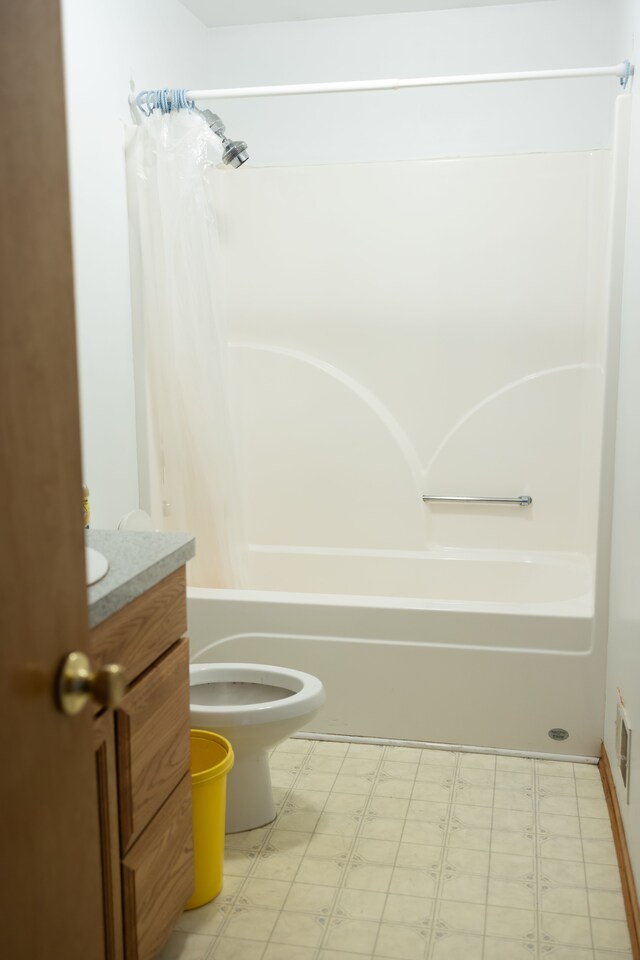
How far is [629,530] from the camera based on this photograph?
227 cm

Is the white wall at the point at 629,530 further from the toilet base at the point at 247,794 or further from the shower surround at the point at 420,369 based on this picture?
the toilet base at the point at 247,794

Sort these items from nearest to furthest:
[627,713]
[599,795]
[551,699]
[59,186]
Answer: [59,186] → [627,713] → [599,795] → [551,699]

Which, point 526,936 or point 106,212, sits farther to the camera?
point 106,212

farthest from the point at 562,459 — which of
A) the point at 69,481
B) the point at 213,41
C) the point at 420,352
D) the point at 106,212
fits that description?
the point at 69,481

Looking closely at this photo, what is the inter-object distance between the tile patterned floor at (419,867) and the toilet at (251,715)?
0.07 meters

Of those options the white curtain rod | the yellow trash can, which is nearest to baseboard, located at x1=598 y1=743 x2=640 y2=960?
the yellow trash can

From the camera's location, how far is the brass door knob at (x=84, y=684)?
857mm

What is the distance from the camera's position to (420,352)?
11.3 ft

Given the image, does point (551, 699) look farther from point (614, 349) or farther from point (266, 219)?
point (266, 219)

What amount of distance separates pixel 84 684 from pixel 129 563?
73 cm

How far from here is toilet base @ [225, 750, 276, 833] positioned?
2.29m

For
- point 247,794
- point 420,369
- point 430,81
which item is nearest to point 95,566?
point 247,794

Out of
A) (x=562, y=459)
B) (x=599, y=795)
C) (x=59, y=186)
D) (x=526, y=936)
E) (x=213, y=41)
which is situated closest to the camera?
(x=59, y=186)

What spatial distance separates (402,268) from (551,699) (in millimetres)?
1657
